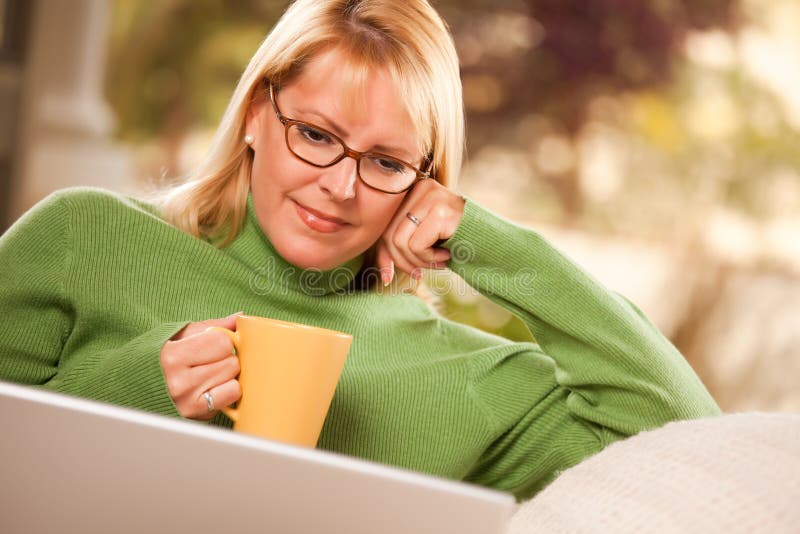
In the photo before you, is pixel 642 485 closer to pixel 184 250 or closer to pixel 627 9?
pixel 184 250

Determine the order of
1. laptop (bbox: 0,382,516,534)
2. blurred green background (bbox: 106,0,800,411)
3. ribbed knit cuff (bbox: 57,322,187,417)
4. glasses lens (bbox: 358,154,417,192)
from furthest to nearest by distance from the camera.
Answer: blurred green background (bbox: 106,0,800,411)
glasses lens (bbox: 358,154,417,192)
ribbed knit cuff (bbox: 57,322,187,417)
laptop (bbox: 0,382,516,534)

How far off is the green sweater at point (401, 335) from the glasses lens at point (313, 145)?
0.17m

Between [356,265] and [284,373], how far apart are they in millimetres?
520

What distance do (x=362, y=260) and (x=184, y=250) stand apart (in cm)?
27

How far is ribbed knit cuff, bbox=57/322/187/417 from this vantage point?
975 millimetres

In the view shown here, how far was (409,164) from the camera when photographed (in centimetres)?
121

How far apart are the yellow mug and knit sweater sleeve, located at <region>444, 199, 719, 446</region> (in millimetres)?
387

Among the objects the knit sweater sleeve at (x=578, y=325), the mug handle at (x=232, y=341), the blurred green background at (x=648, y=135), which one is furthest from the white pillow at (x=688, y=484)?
the blurred green background at (x=648, y=135)

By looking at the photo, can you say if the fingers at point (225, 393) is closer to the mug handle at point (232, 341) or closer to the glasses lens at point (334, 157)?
the mug handle at point (232, 341)

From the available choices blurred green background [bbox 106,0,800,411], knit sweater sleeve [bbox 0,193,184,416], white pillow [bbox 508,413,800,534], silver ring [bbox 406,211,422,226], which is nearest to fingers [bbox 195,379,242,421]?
knit sweater sleeve [bbox 0,193,184,416]

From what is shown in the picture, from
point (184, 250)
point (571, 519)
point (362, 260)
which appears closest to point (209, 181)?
point (184, 250)

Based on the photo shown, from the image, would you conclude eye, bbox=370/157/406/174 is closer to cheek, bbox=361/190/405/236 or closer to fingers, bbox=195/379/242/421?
cheek, bbox=361/190/405/236

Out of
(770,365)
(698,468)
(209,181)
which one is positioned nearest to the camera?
(698,468)

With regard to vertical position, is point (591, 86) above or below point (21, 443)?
below
